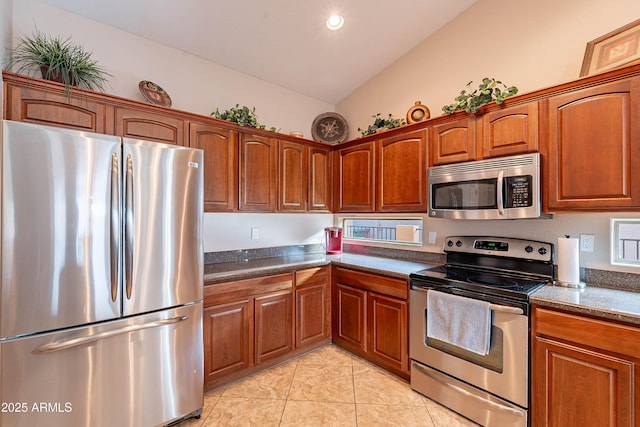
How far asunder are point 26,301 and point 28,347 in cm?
23

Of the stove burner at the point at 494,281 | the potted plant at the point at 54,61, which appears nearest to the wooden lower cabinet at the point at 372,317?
the stove burner at the point at 494,281

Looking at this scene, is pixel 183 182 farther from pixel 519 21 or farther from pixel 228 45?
pixel 519 21

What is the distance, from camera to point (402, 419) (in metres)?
1.94

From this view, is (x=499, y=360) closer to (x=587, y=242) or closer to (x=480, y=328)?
(x=480, y=328)

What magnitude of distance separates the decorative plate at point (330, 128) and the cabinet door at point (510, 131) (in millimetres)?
1781

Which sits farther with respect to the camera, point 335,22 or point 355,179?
point 355,179

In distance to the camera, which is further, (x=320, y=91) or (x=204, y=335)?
(x=320, y=91)

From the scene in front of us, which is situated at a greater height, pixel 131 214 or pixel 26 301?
pixel 131 214

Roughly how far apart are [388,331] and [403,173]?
1426mm

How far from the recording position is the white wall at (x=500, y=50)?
2041 mm

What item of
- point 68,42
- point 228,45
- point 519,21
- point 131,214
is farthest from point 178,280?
point 519,21

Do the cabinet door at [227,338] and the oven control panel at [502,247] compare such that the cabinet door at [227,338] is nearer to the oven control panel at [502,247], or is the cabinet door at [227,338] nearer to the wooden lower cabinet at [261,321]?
the wooden lower cabinet at [261,321]

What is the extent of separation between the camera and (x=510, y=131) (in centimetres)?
204

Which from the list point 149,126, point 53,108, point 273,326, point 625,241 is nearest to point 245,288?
point 273,326
